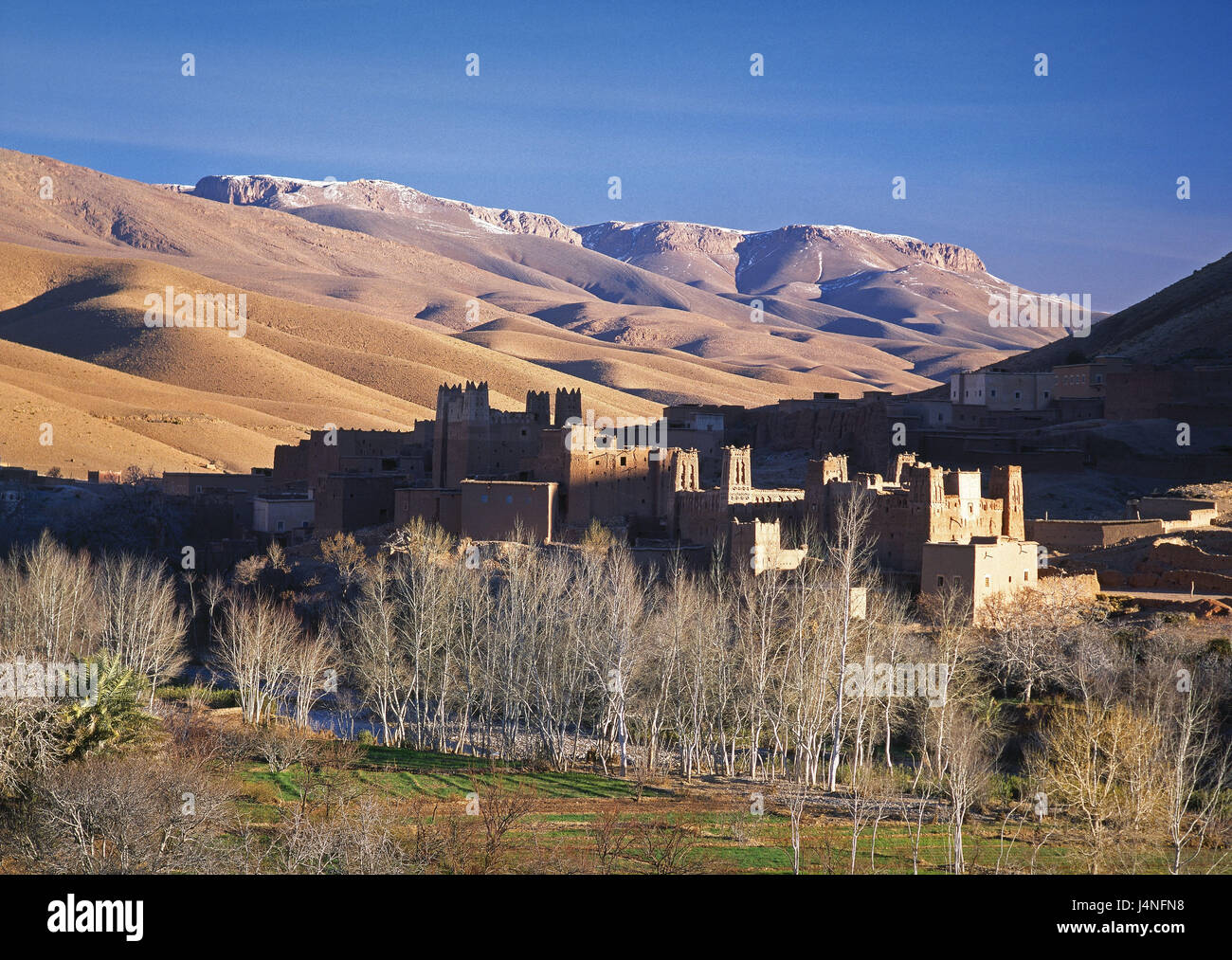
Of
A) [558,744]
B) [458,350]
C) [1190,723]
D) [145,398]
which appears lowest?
[558,744]

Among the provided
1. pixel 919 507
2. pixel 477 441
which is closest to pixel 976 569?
pixel 919 507

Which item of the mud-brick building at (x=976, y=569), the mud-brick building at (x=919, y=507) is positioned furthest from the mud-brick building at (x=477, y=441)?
the mud-brick building at (x=976, y=569)

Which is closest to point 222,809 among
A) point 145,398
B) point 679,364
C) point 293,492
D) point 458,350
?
point 293,492

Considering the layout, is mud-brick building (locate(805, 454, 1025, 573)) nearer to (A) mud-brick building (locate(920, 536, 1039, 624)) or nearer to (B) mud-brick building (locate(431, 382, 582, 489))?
(A) mud-brick building (locate(920, 536, 1039, 624))

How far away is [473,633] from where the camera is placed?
35844 millimetres

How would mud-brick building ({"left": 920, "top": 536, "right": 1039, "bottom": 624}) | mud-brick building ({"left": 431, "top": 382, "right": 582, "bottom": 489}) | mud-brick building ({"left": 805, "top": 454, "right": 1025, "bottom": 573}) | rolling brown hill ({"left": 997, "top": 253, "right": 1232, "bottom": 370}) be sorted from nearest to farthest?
mud-brick building ({"left": 920, "top": 536, "right": 1039, "bottom": 624})
mud-brick building ({"left": 805, "top": 454, "right": 1025, "bottom": 573})
mud-brick building ({"left": 431, "top": 382, "right": 582, "bottom": 489})
rolling brown hill ({"left": 997, "top": 253, "right": 1232, "bottom": 370})

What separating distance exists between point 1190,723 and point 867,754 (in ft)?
29.5

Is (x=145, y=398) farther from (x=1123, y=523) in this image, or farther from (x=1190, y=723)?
(x=1190, y=723)

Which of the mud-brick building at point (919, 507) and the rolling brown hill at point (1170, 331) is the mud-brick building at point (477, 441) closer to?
the mud-brick building at point (919, 507)

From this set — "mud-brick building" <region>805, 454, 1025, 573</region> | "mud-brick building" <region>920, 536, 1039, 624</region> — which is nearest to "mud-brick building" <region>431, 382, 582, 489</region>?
"mud-brick building" <region>805, 454, 1025, 573</region>

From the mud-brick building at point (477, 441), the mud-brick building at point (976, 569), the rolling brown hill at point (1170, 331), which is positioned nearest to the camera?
the mud-brick building at point (976, 569)

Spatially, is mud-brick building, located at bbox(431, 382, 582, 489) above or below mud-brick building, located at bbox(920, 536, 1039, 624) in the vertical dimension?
above

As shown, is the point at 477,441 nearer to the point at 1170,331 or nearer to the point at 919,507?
the point at 919,507
